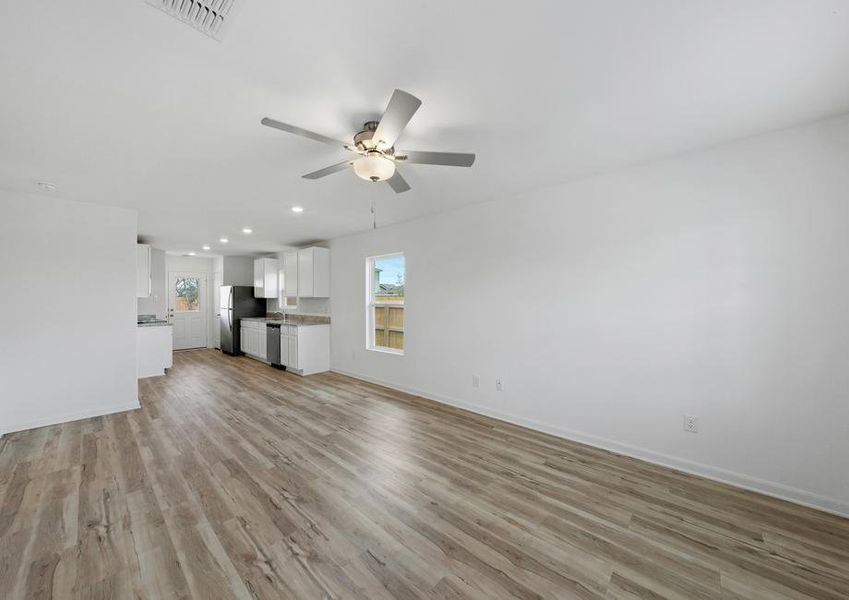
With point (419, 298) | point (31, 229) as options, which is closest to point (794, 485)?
point (419, 298)

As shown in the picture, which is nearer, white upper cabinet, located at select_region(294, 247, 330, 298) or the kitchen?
the kitchen

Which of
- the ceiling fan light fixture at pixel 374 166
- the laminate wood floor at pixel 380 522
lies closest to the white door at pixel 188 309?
the laminate wood floor at pixel 380 522

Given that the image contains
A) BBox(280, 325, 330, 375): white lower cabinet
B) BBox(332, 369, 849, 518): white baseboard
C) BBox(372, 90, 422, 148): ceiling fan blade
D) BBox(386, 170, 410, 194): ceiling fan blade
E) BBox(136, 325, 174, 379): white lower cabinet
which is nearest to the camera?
BBox(372, 90, 422, 148): ceiling fan blade

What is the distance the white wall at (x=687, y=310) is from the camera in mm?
2150

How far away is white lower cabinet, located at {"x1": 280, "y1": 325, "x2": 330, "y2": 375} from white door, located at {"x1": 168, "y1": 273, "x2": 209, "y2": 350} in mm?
3864

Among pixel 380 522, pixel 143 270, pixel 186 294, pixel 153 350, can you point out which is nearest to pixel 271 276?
pixel 143 270

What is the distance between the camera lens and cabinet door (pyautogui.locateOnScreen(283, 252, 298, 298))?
636 cm

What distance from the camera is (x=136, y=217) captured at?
13.2 feet

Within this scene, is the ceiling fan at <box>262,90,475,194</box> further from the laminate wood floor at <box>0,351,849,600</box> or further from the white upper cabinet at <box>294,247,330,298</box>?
the white upper cabinet at <box>294,247,330,298</box>

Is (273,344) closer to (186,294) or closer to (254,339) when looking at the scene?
(254,339)

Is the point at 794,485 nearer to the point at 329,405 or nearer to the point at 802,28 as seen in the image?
the point at 802,28

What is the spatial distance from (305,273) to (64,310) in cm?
315

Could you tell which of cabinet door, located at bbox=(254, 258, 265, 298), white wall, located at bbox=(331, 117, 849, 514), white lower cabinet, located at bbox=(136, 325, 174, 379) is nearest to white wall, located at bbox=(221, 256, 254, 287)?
cabinet door, located at bbox=(254, 258, 265, 298)

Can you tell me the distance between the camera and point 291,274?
6480 millimetres
